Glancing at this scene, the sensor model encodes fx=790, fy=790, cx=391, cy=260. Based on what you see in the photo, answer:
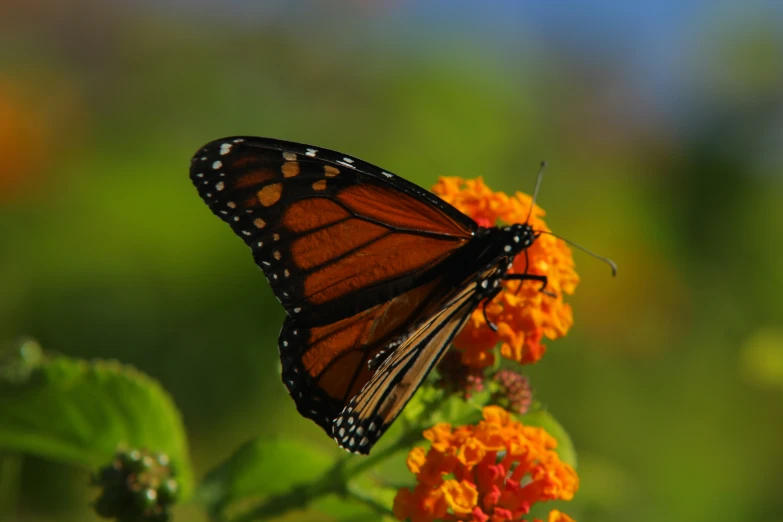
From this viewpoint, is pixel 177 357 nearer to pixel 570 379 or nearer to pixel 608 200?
pixel 570 379

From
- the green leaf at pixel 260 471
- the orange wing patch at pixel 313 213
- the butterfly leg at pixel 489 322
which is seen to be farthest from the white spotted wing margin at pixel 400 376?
the orange wing patch at pixel 313 213

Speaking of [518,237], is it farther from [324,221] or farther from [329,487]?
[329,487]

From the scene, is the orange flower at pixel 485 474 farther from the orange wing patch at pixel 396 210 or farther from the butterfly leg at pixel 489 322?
the orange wing patch at pixel 396 210

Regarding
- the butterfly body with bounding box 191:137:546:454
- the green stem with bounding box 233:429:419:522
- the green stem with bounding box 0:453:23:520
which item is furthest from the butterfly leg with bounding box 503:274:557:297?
the green stem with bounding box 0:453:23:520

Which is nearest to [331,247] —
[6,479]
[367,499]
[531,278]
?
[531,278]

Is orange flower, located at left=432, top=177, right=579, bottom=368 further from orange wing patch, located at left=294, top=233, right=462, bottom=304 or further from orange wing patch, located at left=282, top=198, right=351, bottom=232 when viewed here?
orange wing patch, located at left=282, top=198, right=351, bottom=232
